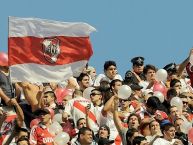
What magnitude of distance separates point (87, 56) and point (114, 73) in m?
2.43

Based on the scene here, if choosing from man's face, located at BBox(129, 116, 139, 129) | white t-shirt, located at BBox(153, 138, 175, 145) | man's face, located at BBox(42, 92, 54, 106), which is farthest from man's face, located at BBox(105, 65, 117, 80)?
white t-shirt, located at BBox(153, 138, 175, 145)

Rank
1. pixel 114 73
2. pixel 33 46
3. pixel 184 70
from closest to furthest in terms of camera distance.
Answer: pixel 33 46 < pixel 114 73 < pixel 184 70

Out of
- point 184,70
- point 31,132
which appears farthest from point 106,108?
point 184,70

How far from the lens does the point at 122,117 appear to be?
31.4m

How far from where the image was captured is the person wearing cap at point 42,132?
2884cm

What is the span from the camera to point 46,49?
31125 mm

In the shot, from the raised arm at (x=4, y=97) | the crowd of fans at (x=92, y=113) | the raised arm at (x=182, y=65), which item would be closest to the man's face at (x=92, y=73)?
the crowd of fans at (x=92, y=113)

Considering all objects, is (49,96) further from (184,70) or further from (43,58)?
(184,70)

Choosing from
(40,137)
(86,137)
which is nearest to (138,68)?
(86,137)

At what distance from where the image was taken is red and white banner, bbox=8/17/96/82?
30.6 m

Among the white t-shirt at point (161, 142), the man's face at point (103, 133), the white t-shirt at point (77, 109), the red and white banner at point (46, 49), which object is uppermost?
the red and white banner at point (46, 49)

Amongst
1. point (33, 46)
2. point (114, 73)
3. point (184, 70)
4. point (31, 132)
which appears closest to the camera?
point (31, 132)

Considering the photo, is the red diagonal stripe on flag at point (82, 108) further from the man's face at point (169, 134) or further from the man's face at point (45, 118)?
the man's face at point (169, 134)

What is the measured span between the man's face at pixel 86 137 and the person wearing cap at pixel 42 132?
624mm
